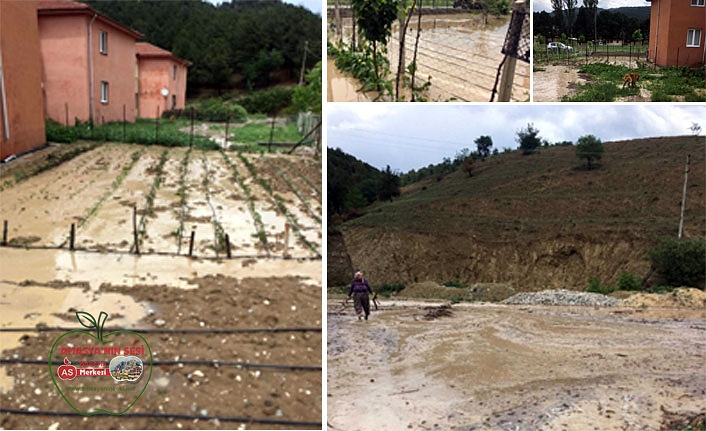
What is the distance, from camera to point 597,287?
5930 mm

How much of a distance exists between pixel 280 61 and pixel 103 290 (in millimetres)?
9611

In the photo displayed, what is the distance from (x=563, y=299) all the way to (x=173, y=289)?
4.19 metres

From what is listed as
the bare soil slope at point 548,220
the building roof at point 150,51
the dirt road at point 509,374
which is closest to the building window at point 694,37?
the dirt road at point 509,374

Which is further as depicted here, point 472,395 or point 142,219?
point 142,219

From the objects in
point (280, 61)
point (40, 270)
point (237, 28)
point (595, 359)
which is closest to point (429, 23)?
point (595, 359)

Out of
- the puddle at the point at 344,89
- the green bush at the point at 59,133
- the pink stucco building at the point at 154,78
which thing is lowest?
the green bush at the point at 59,133

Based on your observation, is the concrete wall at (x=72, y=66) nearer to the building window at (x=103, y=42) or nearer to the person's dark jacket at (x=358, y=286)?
the building window at (x=103, y=42)

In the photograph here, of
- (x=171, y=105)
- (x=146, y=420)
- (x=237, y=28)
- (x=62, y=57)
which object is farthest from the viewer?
(x=171, y=105)

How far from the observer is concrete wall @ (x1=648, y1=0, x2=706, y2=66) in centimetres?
188

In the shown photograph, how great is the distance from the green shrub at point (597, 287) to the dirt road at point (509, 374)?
1.09 m

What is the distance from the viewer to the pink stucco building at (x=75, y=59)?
27.5 ft

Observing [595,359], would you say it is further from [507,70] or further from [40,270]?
[40,270]

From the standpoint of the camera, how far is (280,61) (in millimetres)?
12133

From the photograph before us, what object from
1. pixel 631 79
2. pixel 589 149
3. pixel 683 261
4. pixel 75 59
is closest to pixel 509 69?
pixel 631 79
